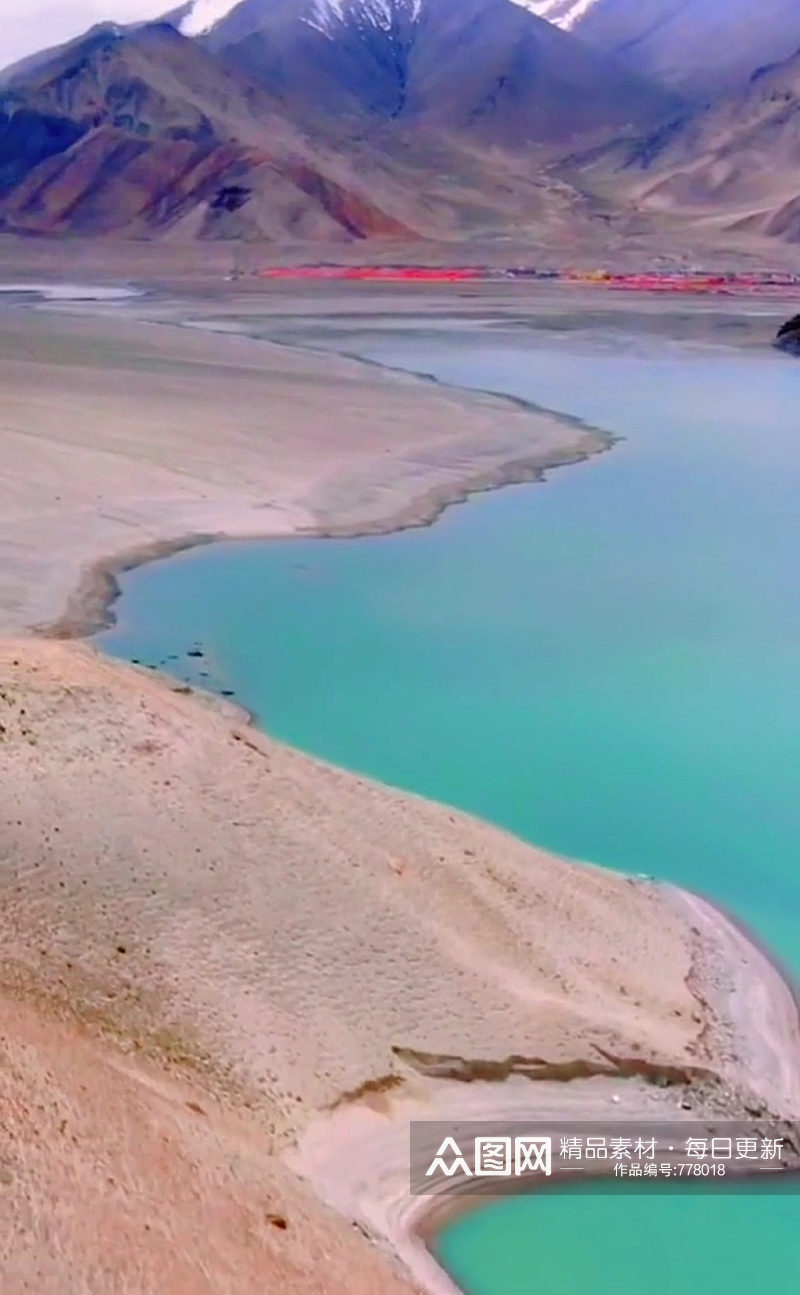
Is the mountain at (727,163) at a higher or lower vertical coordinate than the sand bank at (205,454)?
higher

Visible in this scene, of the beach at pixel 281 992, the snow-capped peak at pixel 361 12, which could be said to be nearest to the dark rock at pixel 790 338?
the beach at pixel 281 992

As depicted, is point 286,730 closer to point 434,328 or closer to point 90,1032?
point 90,1032

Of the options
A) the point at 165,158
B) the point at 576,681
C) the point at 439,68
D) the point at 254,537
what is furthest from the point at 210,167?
the point at 576,681

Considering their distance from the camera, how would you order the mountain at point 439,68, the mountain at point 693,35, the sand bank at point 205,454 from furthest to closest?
the mountain at point 693,35, the mountain at point 439,68, the sand bank at point 205,454

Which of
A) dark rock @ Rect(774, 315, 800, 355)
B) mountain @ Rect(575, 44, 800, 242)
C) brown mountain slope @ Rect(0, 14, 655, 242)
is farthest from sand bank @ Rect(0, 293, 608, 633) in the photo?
mountain @ Rect(575, 44, 800, 242)

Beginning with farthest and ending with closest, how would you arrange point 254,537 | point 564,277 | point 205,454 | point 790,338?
point 564,277 < point 790,338 < point 205,454 < point 254,537

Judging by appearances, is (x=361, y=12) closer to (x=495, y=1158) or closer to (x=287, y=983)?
(x=287, y=983)

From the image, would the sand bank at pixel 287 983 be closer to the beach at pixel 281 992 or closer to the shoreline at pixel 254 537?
the beach at pixel 281 992
